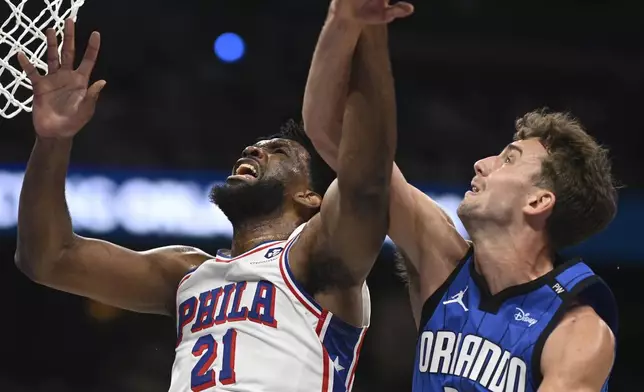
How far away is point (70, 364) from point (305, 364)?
13.2ft

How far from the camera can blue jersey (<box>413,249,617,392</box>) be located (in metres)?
2.82

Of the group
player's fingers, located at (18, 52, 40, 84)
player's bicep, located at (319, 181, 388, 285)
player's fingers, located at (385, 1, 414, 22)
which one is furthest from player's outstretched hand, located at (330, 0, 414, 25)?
player's fingers, located at (18, 52, 40, 84)

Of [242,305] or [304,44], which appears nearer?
[242,305]

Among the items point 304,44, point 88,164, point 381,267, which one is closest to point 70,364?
point 88,164

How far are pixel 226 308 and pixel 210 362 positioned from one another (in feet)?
0.58

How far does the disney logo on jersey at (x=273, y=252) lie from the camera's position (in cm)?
327

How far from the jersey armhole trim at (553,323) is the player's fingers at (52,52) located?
5.32 ft

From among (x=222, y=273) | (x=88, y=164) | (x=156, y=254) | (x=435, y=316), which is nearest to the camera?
(x=435, y=316)

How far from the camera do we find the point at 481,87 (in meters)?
7.27

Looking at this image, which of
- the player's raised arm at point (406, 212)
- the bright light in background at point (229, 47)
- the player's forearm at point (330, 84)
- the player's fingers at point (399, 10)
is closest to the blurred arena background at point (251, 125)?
the bright light in background at point (229, 47)

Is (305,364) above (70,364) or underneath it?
above

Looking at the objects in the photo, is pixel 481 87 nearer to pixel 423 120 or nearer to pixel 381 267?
pixel 423 120

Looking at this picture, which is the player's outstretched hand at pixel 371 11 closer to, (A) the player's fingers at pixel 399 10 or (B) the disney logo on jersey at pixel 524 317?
(A) the player's fingers at pixel 399 10

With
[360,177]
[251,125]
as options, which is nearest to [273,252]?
[360,177]
